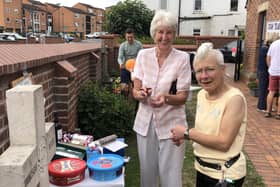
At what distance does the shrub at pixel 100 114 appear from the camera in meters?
4.51

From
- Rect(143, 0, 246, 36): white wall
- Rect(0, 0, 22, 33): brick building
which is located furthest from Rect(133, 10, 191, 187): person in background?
Rect(0, 0, 22, 33): brick building

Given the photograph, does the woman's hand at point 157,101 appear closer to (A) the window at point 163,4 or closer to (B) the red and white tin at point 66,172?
(B) the red and white tin at point 66,172

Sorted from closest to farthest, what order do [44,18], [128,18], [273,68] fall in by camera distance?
1. [273,68]
2. [128,18]
3. [44,18]

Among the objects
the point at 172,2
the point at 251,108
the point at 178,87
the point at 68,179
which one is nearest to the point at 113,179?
the point at 68,179

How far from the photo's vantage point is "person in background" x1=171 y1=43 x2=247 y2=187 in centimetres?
178

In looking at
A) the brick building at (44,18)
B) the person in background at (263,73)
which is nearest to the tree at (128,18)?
the person in background at (263,73)

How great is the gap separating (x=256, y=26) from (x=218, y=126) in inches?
378

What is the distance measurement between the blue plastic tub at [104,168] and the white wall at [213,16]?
97.8ft

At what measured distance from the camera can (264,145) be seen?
16.2ft

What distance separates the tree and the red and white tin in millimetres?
14939

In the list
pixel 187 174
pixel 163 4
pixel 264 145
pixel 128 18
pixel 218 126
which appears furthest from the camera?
pixel 163 4

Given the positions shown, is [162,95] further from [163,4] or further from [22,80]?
[163,4]

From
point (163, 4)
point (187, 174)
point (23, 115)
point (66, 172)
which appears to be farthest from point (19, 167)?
point (163, 4)

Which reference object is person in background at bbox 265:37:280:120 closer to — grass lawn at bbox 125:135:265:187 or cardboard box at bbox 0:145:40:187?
grass lawn at bbox 125:135:265:187
